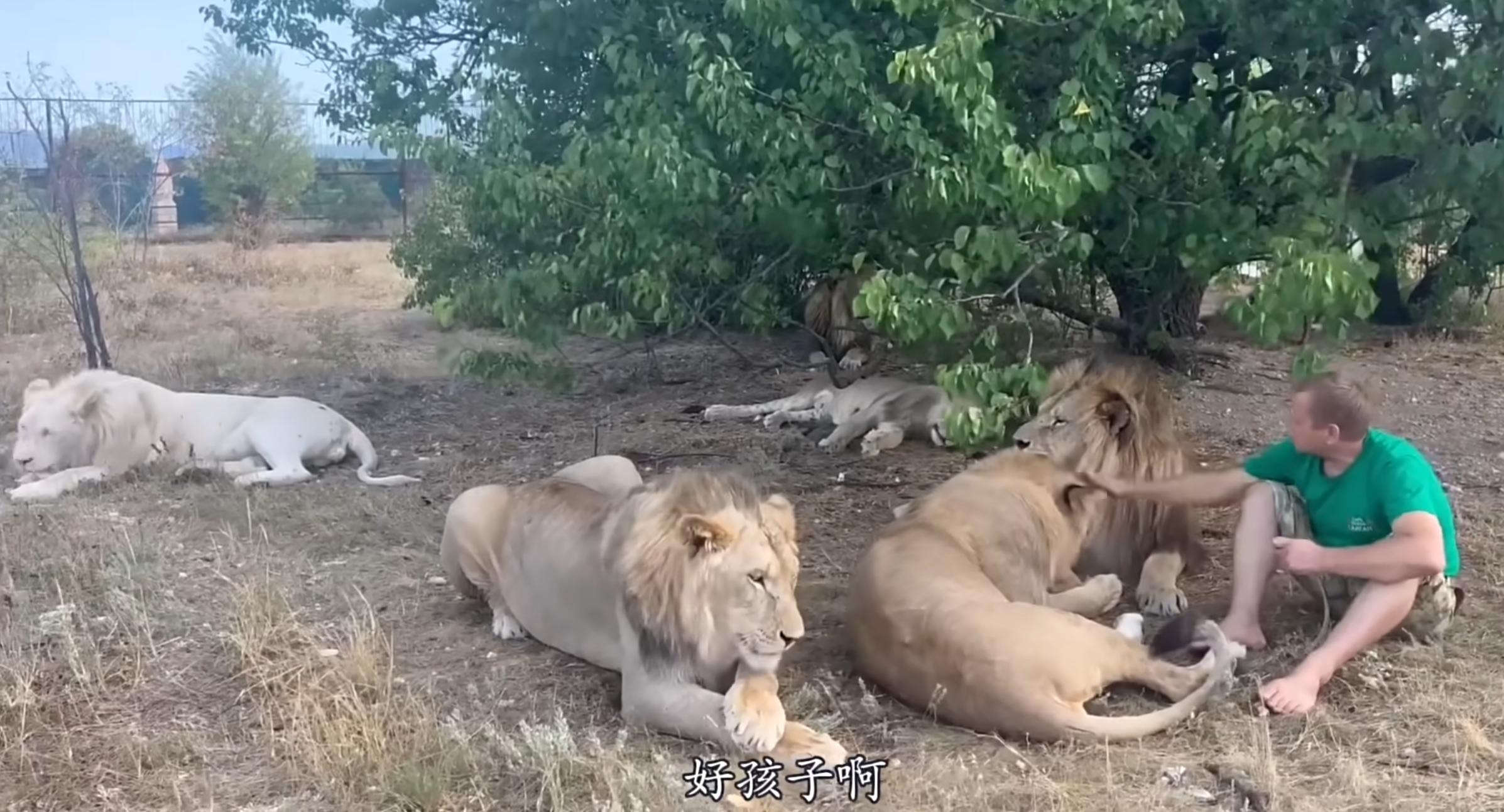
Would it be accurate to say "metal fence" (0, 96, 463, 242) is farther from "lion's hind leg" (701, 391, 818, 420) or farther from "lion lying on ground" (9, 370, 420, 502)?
"lion's hind leg" (701, 391, 818, 420)

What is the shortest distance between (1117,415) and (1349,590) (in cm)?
95

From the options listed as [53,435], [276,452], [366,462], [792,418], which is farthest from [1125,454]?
[53,435]

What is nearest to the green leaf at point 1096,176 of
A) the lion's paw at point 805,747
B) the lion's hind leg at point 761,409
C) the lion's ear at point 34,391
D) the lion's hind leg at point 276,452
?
the lion's paw at point 805,747

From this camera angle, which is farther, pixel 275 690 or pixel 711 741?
pixel 275 690

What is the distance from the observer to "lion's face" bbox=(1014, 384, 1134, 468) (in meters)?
4.80

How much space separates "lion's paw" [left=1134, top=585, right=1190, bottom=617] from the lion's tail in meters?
0.90

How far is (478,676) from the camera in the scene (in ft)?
14.2

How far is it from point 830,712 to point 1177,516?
1690 mm

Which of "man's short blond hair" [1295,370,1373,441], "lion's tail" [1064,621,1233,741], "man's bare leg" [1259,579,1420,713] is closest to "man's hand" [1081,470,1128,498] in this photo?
"man's short blond hair" [1295,370,1373,441]

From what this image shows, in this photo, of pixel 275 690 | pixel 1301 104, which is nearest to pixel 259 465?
pixel 275 690

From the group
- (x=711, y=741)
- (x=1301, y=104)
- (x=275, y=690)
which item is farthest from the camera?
(x=1301, y=104)

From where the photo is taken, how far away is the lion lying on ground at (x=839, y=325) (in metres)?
7.73

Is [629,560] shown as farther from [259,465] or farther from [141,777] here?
[259,465]

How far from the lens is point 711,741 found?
362 cm
